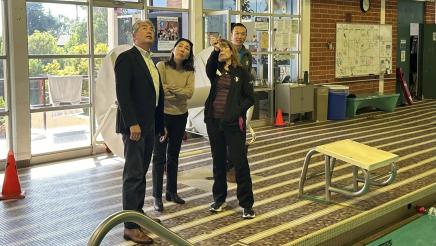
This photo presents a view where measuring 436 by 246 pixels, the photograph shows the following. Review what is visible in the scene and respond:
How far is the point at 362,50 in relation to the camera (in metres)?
12.0

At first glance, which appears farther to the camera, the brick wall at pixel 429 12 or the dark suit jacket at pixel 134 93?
the brick wall at pixel 429 12

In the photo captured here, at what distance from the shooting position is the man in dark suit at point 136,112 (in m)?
3.92

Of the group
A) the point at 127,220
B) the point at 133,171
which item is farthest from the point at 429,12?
the point at 127,220

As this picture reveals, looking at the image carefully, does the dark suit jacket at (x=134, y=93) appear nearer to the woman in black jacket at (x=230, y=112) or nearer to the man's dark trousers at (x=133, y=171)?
the man's dark trousers at (x=133, y=171)

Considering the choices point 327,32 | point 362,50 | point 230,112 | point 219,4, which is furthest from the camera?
point 362,50

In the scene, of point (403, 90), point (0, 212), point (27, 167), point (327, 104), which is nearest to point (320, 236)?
point (0, 212)

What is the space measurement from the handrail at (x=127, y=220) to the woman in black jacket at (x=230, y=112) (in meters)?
1.69

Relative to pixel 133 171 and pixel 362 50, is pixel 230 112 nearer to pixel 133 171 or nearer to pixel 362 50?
pixel 133 171

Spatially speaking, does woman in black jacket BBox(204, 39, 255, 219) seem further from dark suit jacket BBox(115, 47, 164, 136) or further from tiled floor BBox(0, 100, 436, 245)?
dark suit jacket BBox(115, 47, 164, 136)

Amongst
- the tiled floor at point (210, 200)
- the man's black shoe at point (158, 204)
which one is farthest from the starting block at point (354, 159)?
the man's black shoe at point (158, 204)

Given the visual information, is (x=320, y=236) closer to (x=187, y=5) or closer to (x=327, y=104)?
(x=187, y=5)

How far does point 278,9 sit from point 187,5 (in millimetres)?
2216

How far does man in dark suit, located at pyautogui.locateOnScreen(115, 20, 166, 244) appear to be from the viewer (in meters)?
3.92

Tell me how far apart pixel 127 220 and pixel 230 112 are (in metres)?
1.92
